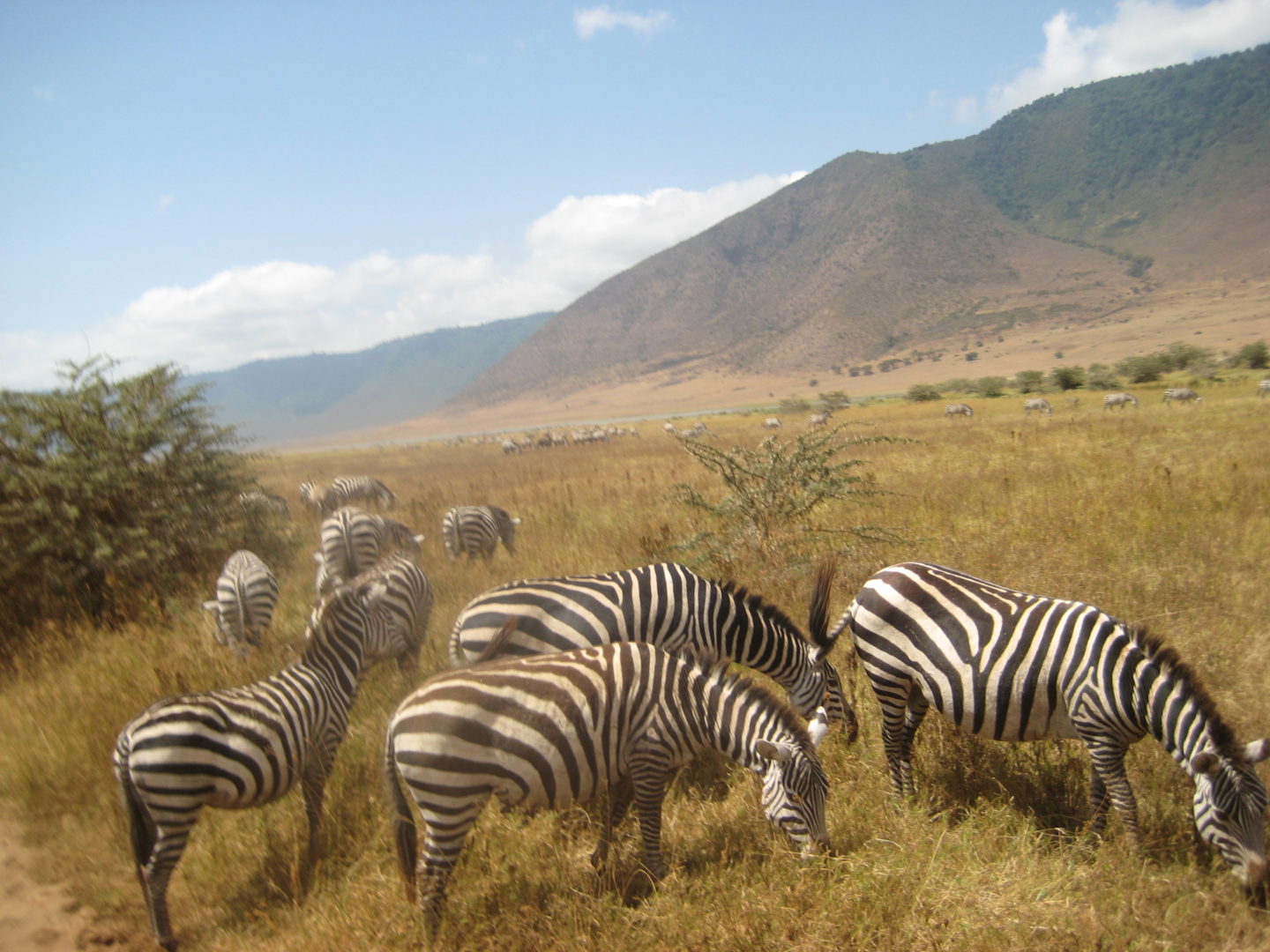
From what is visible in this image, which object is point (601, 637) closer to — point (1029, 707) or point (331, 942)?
point (331, 942)

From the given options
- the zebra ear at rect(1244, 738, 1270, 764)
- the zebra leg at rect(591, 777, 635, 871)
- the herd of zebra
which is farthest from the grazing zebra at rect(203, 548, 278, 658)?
the zebra ear at rect(1244, 738, 1270, 764)

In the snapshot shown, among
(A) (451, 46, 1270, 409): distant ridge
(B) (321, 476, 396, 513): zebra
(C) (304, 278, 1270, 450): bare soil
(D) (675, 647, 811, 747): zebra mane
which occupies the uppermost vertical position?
(A) (451, 46, 1270, 409): distant ridge

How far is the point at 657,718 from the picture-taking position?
367 centimetres

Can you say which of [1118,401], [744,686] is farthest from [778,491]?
[1118,401]

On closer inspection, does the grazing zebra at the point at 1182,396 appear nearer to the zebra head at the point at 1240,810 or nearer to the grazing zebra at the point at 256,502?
the zebra head at the point at 1240,810

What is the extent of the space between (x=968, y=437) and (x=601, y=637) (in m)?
17.0

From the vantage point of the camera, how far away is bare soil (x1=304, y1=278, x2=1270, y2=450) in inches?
2525

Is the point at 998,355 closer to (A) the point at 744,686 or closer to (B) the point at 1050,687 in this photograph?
(B) the point at 1050,687

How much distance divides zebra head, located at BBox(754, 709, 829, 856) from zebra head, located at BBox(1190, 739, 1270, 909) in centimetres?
173

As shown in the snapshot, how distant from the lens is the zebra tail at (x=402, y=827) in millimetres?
3494

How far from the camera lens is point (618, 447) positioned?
99.7 feet

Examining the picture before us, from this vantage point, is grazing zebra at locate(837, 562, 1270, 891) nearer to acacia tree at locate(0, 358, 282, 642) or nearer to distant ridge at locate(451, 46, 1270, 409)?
acacia tree at locate(0, 358, 282, 642)

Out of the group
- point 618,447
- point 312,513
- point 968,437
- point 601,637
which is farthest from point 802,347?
point 601,637

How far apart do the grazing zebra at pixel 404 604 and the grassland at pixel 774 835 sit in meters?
0.26
